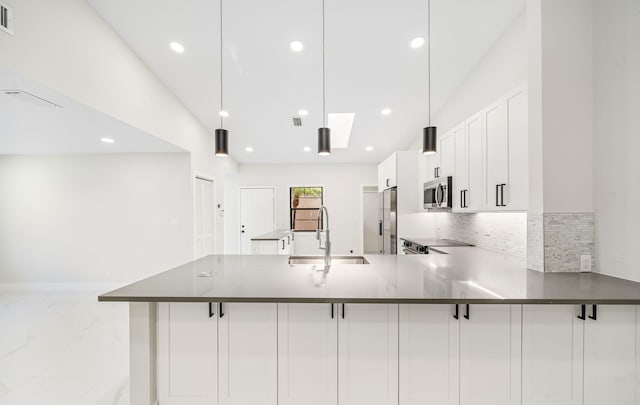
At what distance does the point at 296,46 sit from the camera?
305cm

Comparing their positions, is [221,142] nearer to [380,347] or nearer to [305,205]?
[380,347]

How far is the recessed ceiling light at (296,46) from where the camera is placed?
3.01 metres

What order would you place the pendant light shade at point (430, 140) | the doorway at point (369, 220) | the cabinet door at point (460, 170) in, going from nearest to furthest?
1. the pendant light shade at point (430, 140)
2. the cabinet door at point (460, 170)
3. the doorway at point (369, 220)

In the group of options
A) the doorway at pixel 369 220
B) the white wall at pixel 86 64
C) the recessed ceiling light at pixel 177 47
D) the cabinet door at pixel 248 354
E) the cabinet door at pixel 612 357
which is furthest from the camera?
the doorway at pixel 369 220

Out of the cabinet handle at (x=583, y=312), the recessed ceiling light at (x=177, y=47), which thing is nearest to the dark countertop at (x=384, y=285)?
the cabinet handle at (x=583, y=312)

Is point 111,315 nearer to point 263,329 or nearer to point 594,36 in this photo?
point 263,329

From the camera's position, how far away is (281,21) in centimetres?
272

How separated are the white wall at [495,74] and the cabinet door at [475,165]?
0.46 meters

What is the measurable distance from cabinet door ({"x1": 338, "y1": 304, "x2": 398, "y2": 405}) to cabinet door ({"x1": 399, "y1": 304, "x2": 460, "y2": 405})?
67mm

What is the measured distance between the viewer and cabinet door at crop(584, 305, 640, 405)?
150cm

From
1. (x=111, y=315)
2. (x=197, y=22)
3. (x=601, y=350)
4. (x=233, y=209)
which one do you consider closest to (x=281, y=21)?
(x=197, y=22)

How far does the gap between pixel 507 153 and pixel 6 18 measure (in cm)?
383

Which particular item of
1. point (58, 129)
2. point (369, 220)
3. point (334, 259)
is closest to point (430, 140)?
point (334, 259)

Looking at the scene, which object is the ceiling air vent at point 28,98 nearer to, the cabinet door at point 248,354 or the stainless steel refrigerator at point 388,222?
the cabinet door at point 248,354
